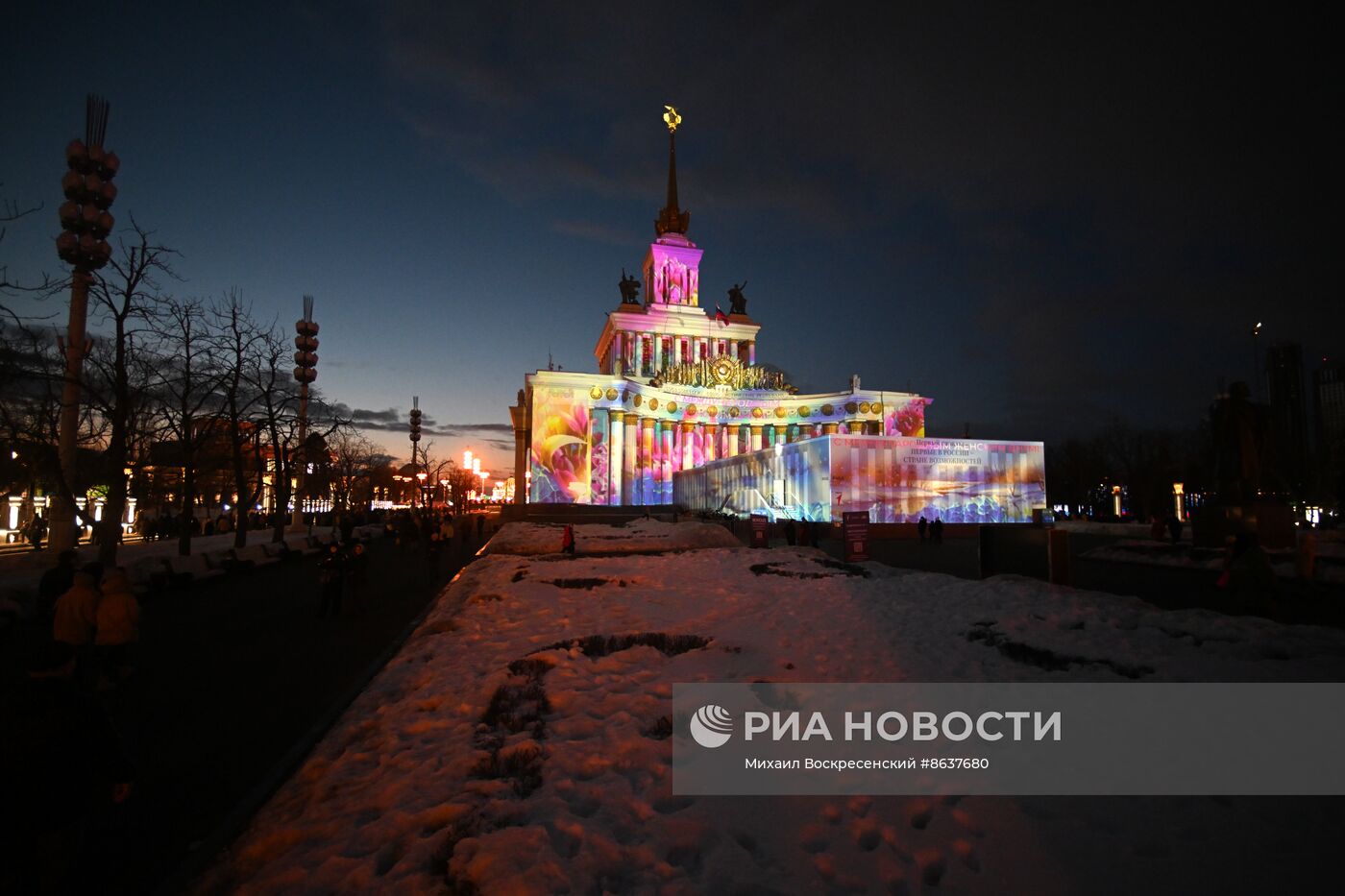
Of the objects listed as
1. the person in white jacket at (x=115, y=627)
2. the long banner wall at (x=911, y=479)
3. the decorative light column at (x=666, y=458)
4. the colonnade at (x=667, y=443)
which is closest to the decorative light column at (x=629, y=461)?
the colonnade at (x=667, y=443)

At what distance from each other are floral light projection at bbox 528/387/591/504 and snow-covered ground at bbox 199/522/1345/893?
50059 millimetres

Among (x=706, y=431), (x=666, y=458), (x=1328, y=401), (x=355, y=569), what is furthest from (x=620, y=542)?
(x=1328, y=401)

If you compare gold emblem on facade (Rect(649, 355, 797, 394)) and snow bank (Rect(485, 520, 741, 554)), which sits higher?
gold emblem on facade (Rect(649, 355, 797, 394))

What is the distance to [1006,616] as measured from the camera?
9.40m

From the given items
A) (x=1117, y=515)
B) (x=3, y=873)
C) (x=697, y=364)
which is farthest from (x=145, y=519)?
(x=1117, y=515)

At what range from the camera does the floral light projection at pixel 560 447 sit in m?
59.7

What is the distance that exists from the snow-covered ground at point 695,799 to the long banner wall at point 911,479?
2787 cm

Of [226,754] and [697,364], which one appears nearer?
[226,754]

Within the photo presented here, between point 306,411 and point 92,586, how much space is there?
27332 millimetres

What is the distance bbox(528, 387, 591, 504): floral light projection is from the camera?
5966 cm

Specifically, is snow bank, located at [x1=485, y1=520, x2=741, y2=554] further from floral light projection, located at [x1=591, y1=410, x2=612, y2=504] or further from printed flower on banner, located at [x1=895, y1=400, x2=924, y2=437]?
printed flower on banner, located at [x1=895, y1=400, x2=924, y2=437]

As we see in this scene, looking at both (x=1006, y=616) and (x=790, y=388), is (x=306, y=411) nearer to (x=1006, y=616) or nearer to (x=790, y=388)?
(x=1006, y=616)

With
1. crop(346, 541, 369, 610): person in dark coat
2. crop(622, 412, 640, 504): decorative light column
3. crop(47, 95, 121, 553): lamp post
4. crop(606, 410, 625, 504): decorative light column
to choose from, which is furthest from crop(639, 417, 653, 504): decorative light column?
crop(346, 541, 369, 610): person in dark coat

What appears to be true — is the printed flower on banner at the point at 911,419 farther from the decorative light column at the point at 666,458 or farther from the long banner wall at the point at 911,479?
the long banner wall at the point at 911,479
